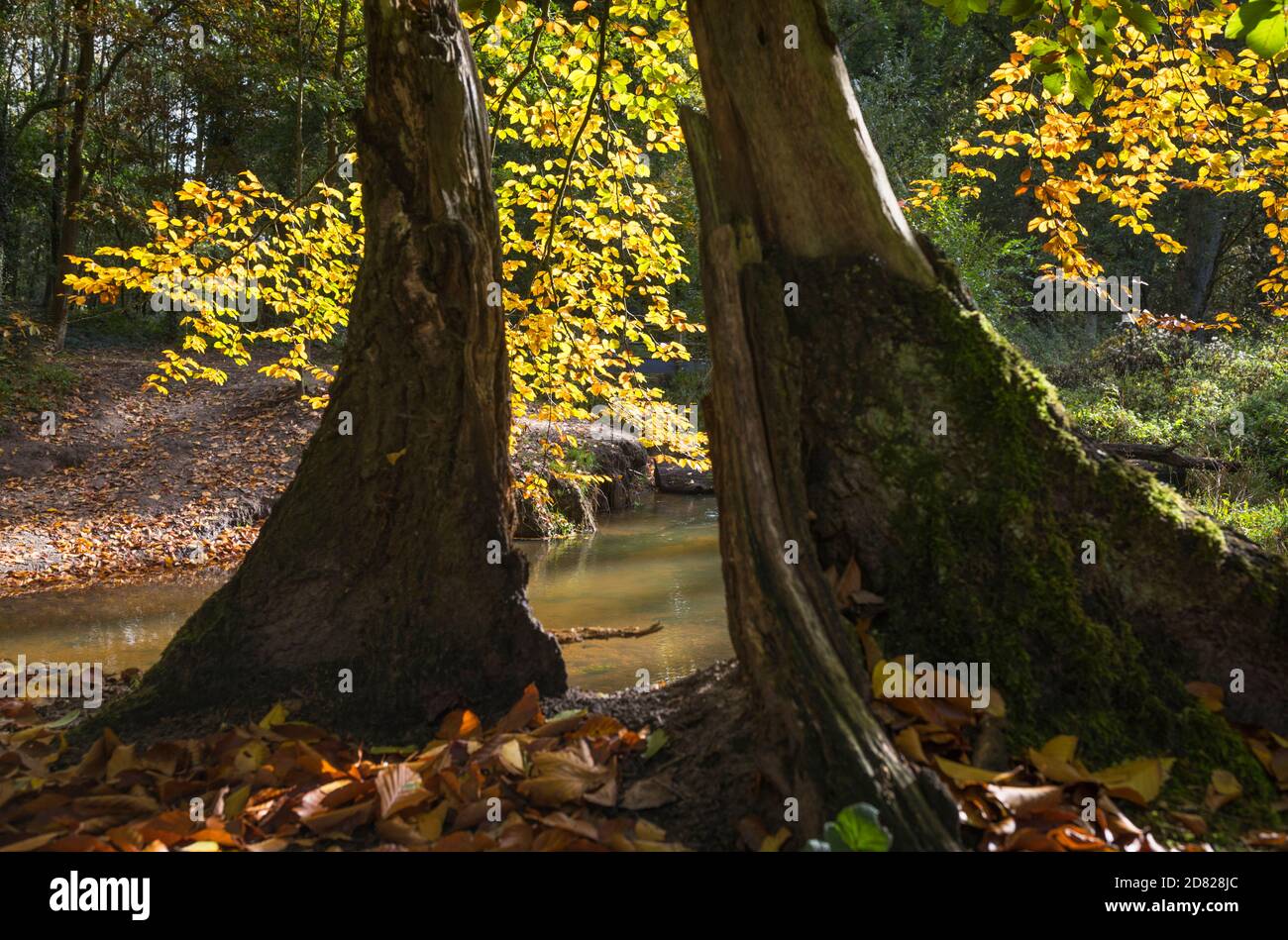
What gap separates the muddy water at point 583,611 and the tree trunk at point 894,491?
10.3 ft

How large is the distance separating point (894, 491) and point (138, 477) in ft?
38.9

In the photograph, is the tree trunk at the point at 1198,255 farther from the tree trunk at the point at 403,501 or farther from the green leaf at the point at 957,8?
the tree trunk at the point at 403,501

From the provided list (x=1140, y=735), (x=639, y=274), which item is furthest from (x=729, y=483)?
(x=639, y=274)

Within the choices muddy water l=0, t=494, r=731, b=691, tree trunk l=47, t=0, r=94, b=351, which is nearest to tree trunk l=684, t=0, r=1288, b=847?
muddy water l=0, t=494, r=731, b=691

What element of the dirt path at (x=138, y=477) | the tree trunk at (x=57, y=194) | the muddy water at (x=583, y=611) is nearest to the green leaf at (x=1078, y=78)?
the muddy water at (x=583, y=611)

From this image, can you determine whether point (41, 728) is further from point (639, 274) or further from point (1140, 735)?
point (639, 274)

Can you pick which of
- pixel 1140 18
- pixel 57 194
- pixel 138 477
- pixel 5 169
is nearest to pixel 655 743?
pixel 1140 18

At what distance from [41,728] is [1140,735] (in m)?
4.07

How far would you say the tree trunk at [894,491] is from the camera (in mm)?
2840

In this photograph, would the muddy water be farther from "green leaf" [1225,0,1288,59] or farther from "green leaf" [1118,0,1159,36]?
"green leaf" [1225,0,1288,59]

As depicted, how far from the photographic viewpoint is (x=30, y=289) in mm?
29312

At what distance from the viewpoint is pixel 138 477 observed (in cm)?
1238

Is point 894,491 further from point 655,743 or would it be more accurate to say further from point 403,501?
point 403,501

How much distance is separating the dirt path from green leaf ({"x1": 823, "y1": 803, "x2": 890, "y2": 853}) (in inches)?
374
